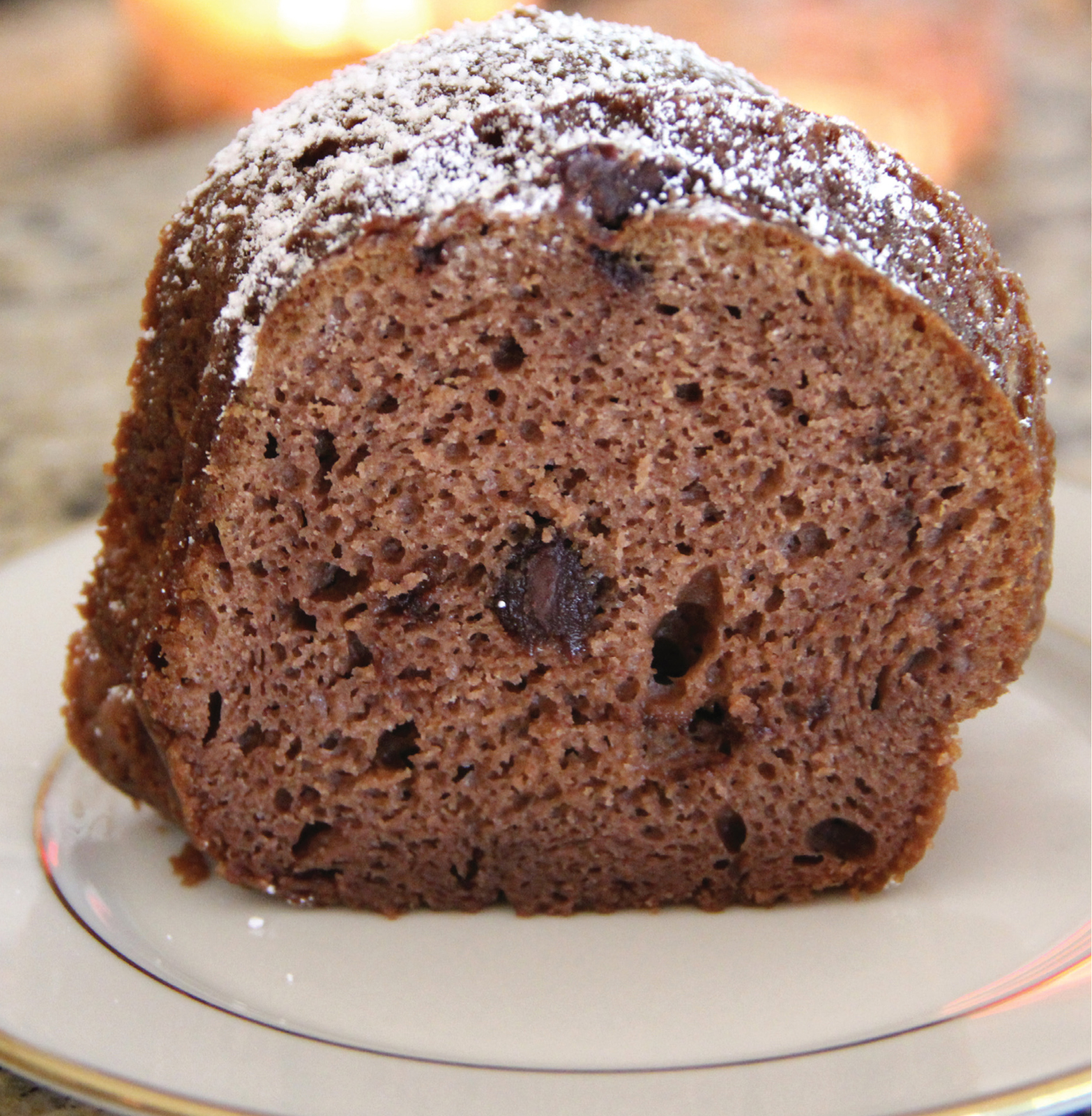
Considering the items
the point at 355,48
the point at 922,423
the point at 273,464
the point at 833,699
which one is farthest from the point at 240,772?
the point at 355,48

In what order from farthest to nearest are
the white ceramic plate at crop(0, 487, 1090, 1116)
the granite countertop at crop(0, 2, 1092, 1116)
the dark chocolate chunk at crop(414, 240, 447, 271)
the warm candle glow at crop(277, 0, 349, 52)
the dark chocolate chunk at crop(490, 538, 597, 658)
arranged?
the warm candle glow at crop(277, 0, 349, 52), the granite countertop at crop(0, 2, 1092, 1116), the dark chocolate chunk at crop(490, 538, 597, 658), the dark chocolate chunk at crop(414, 240, 447, 271), the white ceramic plate at crop(0, 487, 1090, 1116)

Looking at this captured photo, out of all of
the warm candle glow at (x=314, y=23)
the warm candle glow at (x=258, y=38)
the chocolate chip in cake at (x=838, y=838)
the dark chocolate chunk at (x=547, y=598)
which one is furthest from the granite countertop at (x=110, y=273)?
the dark chocolate chunk at (x=547, y=598)

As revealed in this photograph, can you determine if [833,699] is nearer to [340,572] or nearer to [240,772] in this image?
[340,572]

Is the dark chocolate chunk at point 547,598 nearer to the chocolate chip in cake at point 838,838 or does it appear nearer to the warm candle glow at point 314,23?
the chocolate chip in cake at point 838,838

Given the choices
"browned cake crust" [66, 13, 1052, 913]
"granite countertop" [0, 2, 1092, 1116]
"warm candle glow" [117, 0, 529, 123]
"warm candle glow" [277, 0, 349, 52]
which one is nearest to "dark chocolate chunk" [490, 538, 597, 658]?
"browned cake crust" [66, 13, 1052, 913]

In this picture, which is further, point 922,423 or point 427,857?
point 427,857

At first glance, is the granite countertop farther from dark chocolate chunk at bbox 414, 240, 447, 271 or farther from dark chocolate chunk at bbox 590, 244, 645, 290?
dark chocolate chunk at bbox 414, 240, 447, 271
